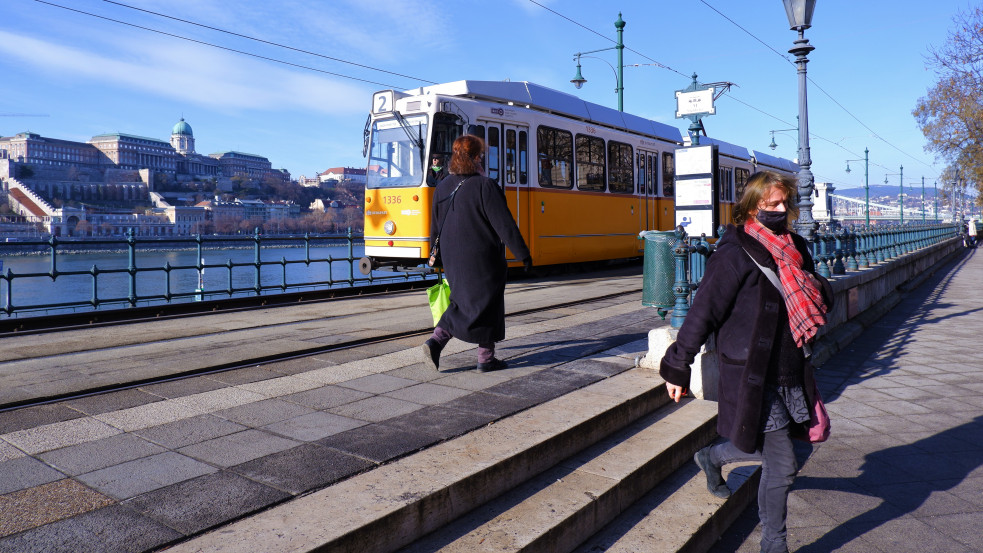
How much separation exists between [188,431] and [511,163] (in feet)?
31.2

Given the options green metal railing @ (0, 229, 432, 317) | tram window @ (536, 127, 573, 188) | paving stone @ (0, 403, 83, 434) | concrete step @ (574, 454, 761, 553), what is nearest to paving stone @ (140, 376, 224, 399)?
paving stone @ (0, 403, 83, 434)

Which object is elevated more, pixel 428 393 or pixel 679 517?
pixel 428 393

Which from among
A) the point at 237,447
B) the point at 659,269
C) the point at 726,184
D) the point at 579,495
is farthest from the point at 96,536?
the point at 726,184

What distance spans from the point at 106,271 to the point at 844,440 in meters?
8.70

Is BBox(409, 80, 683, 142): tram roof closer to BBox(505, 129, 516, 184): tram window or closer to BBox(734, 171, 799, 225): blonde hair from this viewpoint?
BBox(505, 129, 516, 184): tram window

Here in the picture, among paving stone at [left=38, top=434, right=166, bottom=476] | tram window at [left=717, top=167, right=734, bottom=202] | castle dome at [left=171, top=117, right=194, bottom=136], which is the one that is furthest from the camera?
castle dome at [left=171, top=117, right=194, bottom=136]

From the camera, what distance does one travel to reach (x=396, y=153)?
39.5 ft

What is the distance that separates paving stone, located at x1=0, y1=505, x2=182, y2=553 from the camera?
7.63 ft

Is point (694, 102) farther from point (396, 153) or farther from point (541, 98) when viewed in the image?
point (396, 153)

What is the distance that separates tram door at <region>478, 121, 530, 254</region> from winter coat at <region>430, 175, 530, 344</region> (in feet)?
23.8

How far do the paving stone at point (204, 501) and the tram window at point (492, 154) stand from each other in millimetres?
9630

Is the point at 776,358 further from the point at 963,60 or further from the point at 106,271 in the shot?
the point at 963,60

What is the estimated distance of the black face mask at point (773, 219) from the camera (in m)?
2.97

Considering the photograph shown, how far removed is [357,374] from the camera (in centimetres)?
509
